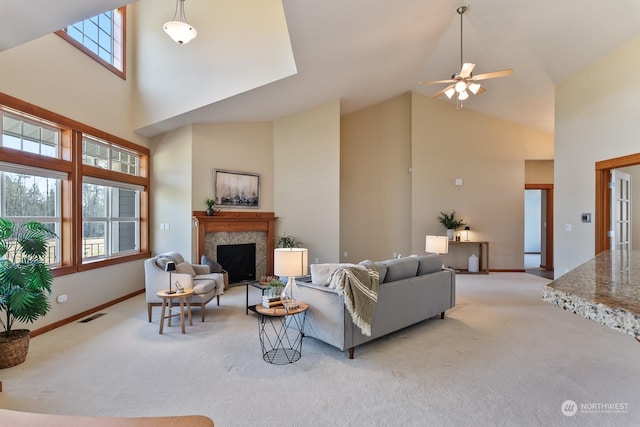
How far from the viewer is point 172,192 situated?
5.80 m

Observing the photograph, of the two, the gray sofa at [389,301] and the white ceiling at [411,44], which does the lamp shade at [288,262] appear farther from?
the white ceiling at [411,44]

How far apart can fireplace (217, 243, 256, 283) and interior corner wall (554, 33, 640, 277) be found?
227 inches

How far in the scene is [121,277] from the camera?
16.6 feet

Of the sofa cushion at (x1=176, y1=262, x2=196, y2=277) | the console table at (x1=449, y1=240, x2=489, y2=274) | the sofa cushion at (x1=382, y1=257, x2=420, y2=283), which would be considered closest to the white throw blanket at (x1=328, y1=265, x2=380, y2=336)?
the sofa cushion at (x1=382, y1=257, x2=420, y2=283)

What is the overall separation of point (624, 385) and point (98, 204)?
21.2 feet

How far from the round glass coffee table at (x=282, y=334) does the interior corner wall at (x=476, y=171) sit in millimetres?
4955

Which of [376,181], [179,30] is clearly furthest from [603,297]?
[376,181]

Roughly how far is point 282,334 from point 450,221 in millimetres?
5241

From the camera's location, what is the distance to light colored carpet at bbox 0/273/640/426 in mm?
2160

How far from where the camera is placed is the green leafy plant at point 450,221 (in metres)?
7.27

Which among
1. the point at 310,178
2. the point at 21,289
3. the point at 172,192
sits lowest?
the point at 21,289

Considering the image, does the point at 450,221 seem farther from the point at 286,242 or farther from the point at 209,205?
the point at 209,205

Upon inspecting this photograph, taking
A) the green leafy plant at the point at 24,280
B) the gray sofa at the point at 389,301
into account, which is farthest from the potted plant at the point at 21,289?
the gray sofa at the point at 389,301

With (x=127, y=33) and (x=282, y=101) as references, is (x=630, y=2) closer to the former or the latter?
(x=282, y=101)
